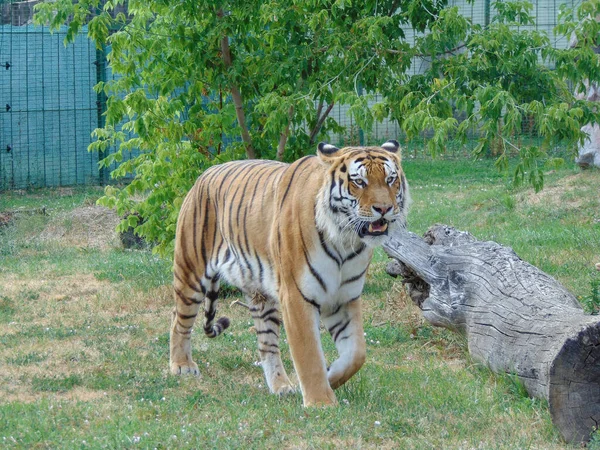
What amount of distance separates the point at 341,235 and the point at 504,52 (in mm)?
2495

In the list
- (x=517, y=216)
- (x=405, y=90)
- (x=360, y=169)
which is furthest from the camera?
(x=517, y=216)

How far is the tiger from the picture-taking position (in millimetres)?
4727

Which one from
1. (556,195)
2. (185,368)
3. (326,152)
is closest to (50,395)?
(185,368)

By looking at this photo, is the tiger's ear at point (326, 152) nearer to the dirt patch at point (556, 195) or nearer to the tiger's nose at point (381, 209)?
the tiger's nose at point (381, 209)

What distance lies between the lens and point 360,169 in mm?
4695

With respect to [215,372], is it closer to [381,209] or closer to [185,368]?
[185,368]

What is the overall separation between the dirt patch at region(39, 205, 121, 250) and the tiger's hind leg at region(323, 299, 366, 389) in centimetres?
624

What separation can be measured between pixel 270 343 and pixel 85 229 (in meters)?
6.42

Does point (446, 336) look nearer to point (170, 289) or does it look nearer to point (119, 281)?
point (170, 289)

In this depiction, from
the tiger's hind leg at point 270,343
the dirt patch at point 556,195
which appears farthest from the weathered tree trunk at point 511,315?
the dirt patch at point 556,195

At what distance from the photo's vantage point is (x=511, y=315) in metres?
5.18

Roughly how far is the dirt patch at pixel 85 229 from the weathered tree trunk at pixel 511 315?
201 inches

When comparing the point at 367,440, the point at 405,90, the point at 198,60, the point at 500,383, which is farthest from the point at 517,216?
the point at 367,440

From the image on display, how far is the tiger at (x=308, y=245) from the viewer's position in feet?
15.5
